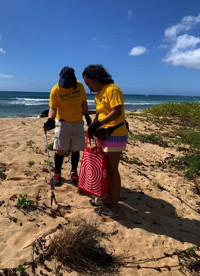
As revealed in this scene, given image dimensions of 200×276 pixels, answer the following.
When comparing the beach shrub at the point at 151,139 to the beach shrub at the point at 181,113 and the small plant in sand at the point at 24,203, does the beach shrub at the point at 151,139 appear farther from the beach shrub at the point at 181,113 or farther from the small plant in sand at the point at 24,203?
the small plant in sand at the point at 24,203

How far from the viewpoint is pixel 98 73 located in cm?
394

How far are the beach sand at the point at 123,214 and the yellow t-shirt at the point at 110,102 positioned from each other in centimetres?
125

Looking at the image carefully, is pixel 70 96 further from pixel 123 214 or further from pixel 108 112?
pixel 123 214

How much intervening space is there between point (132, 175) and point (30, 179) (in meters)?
2.07

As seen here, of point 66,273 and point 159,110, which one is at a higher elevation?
point 159,110

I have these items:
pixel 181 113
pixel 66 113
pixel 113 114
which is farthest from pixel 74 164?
pixel 181 113

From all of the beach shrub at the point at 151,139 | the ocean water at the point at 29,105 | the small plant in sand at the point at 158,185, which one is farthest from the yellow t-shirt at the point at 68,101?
the ocean water at the point at 29,105

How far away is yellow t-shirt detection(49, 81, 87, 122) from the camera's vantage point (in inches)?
184

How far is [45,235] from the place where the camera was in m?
3.58

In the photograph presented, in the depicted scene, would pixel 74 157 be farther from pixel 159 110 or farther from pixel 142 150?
pixel 159 110

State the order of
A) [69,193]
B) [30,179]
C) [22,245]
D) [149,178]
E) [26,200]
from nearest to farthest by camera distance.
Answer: [22,245] → [26,200] → [69,193] → [30,179] → [149,178]

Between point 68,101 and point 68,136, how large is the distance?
58cm

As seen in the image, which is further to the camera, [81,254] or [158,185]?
[158,185]

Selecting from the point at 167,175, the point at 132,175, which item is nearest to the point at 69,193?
the point at 132,175
